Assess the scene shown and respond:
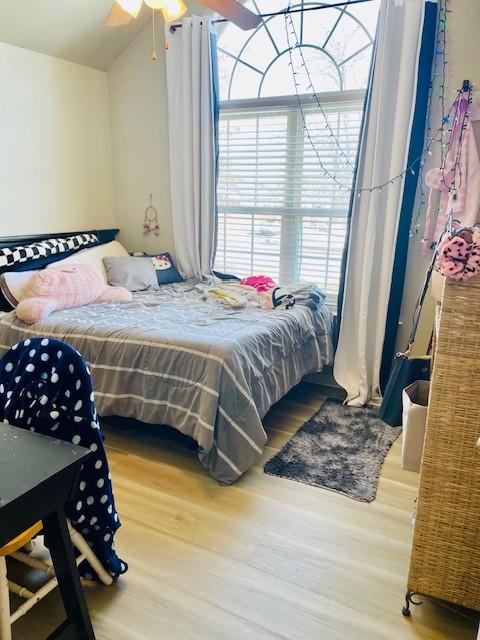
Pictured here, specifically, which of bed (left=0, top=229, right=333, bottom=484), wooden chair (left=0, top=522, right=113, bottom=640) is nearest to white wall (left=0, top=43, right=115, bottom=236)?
bed (left=0, top=229, right=333, bottom=484)

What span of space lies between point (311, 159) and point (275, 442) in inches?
79.0

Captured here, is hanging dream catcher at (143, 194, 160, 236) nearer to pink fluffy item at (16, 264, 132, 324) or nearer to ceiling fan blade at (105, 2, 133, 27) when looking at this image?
pink fluffy item at (16, 264, 132, 324)

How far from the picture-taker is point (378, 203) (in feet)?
10.1

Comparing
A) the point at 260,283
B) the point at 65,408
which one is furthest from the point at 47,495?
the point at 260,283

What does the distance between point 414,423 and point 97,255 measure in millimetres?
2803

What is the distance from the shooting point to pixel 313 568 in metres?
1.81

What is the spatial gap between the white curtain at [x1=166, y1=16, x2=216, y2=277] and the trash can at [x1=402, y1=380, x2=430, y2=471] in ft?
7.43

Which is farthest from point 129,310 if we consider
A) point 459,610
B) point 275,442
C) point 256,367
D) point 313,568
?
point 459,610

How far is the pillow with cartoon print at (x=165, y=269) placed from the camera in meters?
3.82

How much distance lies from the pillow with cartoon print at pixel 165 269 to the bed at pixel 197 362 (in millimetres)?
680

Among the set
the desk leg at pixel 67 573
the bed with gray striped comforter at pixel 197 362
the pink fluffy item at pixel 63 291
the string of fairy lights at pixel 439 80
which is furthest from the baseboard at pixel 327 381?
the desk leg at pixel 67 573

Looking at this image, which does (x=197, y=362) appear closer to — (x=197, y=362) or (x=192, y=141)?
(x=197, y=362)

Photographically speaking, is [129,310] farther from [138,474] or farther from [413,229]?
[413,229]

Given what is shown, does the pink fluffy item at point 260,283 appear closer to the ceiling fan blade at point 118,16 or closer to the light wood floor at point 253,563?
the light wood floor at point 253,563
